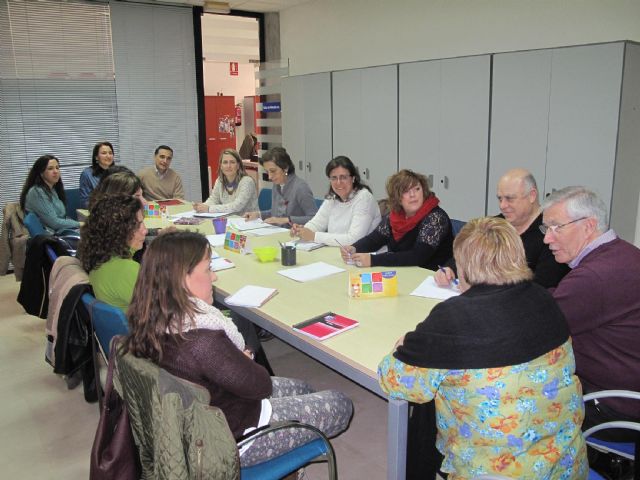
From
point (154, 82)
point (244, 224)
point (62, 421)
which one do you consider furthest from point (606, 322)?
point (154, 82)

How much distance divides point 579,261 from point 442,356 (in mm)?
899

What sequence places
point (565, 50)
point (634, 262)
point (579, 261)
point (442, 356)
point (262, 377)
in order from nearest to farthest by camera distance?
1. point (442, 356)
2. point (262, 377)
3. point (634, 262)
4. point (579, 261)
5. point (565, 50)

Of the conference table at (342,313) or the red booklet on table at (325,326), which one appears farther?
the red booklet on table at (325,326)

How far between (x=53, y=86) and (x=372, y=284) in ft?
16.5

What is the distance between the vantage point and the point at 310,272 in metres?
2.90

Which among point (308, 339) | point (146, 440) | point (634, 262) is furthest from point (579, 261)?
point (146, 440)

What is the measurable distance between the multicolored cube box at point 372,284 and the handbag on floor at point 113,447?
1.11m

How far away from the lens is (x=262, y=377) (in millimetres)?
1688

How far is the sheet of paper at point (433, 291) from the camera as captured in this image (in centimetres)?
246

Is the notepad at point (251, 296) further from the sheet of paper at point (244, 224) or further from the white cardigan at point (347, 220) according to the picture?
the sheet of paper at point (244, 224)

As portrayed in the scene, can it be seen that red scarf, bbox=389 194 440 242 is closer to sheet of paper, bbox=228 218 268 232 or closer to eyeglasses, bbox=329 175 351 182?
eyeglasses, bbox=329 175 351 182

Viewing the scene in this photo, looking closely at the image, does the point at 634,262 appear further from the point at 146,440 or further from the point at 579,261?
the point at 146,440

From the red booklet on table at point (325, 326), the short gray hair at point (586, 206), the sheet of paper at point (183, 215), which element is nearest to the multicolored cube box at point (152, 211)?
the sheet of paper at point (183, 215)

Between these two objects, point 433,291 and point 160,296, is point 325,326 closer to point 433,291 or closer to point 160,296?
point 433,291
